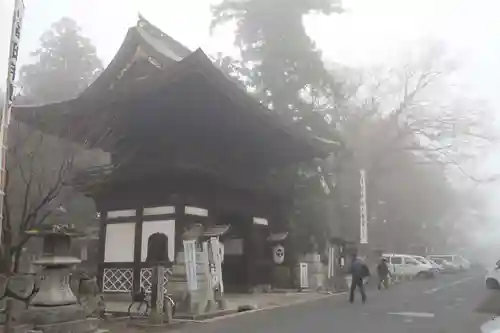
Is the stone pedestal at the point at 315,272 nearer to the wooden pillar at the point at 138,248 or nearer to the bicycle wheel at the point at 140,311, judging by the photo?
the wooden pillar at the point at 138,248

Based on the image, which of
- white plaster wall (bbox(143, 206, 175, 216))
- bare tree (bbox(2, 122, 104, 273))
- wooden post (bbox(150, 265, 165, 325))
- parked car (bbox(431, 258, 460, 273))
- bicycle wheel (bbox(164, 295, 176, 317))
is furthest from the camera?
parked car (bbox(431, 258, 460, 273))

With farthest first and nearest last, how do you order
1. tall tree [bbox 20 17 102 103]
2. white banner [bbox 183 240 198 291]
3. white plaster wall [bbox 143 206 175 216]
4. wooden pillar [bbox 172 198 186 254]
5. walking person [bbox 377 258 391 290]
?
tall tree [bbox 20 17 102 103] < walking person [bbox 377 258 391 290] < white plaster wall [bbox 143 206 175 216] < wooden pillar [bbox 172 198 186 254] < white banner [bbox 183 240 198 291]

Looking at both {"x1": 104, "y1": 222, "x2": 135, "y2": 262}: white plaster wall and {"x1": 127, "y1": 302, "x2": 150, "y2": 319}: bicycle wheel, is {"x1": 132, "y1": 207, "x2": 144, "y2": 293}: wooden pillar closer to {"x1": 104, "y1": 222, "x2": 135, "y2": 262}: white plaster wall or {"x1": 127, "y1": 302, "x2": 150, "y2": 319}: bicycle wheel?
{"x1": 104, "y1": 222, "x2": 135, "y2": 262}: white plaster wall

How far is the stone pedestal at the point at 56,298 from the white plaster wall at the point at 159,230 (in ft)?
19.6

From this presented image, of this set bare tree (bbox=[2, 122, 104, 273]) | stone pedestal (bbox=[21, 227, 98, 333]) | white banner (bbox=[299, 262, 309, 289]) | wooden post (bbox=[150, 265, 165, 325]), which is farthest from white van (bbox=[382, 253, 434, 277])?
stone pedestal (bbox=[21, 227, 98, 333])

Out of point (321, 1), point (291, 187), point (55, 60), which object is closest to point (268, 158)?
point (291, 187)

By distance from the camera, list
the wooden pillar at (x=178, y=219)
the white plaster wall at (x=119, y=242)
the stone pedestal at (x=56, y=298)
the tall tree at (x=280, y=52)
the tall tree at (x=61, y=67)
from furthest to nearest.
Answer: the tall tree at (x=61, y=67)
the tall tree at (x=280, y=52)
the white plaster wall at (x=119, y=242)
the wooden pillar at (x=178, y=219)
the stone pedestal at (x=56, y=298)

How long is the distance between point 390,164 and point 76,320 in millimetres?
26864

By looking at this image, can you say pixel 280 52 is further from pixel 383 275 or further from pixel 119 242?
pixel 119 242

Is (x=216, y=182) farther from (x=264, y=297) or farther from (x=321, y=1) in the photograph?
(x=321, y=1)

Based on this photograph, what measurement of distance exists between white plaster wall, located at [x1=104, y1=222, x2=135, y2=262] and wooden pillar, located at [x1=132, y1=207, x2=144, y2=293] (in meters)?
0.21

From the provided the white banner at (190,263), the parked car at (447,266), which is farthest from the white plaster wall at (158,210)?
the parked car at (447,266)

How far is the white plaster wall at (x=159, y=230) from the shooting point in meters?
16.6

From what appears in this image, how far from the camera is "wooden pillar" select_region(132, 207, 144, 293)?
55.7ft
